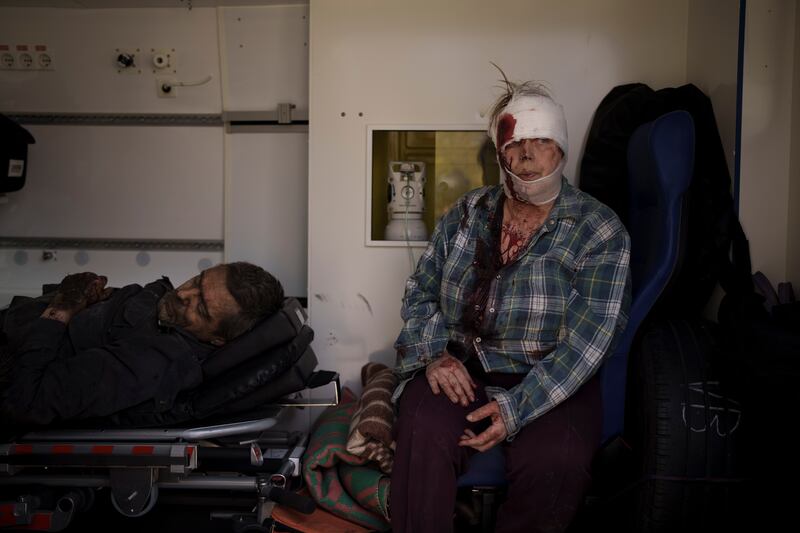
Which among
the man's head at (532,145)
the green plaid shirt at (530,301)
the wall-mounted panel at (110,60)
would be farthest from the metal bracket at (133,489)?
the wall-mounted panel at (110,60)

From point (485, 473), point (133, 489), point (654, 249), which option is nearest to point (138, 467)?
point (133, 489)

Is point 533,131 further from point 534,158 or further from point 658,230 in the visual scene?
point 658,230

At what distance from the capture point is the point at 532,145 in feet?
7.82

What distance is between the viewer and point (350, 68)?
123 inches

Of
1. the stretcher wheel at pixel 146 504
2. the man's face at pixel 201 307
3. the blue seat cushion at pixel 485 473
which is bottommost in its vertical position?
the stretcher wheel at pixel 146 504

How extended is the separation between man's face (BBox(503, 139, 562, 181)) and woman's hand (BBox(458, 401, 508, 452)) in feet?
2.61

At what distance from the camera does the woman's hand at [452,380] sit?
2.24 m

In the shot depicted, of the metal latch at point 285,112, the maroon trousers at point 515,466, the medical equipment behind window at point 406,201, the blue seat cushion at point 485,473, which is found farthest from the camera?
the metal latch at point 285,112

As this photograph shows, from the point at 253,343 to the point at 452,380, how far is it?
28.0 inches

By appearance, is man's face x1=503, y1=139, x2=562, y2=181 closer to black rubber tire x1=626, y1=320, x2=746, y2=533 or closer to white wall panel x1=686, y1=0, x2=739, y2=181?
white wall panel x1=686, y1=0, x2=739, y2=181

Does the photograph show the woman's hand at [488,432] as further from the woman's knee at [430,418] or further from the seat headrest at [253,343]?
the seat headrest at [253,343]

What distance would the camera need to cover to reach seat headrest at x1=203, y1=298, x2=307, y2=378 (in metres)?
2.38

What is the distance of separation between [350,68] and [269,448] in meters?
1.71

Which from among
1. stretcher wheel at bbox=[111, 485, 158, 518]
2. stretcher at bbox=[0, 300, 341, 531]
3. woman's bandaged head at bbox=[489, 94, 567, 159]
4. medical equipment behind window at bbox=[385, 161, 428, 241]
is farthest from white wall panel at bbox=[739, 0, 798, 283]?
stretcher wheel at bbox=[111, 485, 158, 518]
